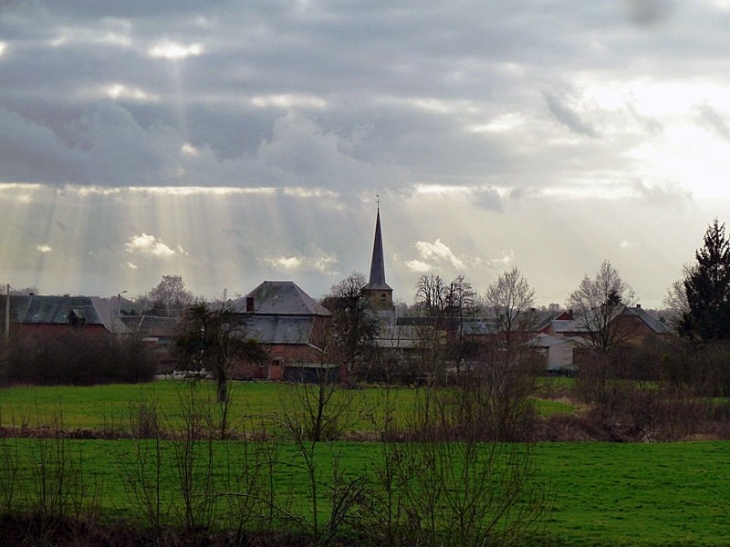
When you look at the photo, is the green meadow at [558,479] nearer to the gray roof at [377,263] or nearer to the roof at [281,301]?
the roof at [281,301]

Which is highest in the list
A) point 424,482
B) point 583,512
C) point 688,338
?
point 688,338

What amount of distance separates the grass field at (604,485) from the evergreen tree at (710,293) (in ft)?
102

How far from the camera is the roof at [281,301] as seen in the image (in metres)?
80.1

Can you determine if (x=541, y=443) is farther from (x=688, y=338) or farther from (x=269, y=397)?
(x=688, y=338)

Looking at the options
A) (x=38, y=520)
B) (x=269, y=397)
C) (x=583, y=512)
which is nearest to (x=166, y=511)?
(x=38, y=520)

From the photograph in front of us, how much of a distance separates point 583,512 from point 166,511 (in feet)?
24.3

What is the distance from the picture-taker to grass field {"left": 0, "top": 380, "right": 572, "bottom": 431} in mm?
30719

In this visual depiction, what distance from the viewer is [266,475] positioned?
18.5 metres

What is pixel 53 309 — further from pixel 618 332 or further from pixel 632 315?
pixel 632 315

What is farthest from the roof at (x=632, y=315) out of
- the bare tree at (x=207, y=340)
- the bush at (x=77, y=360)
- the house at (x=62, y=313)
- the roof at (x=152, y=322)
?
the roof at (x=152, y=322)

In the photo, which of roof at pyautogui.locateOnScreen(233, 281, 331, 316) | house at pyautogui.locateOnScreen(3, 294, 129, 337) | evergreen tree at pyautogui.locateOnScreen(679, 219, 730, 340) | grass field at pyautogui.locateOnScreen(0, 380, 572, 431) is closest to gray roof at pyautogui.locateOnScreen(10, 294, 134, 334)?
house at pyautogui.locateOnScreen(3, 294, 129, 337)

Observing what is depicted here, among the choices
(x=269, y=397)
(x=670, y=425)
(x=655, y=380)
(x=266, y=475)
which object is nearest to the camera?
(x=266, y=475)

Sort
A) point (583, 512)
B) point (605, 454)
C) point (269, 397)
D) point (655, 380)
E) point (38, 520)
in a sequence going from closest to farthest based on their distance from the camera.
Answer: point (38, 520), point (583, 512), point (605, 454), point (655, 380), point (269, 397)

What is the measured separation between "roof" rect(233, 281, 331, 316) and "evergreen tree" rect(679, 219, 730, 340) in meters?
31.7
